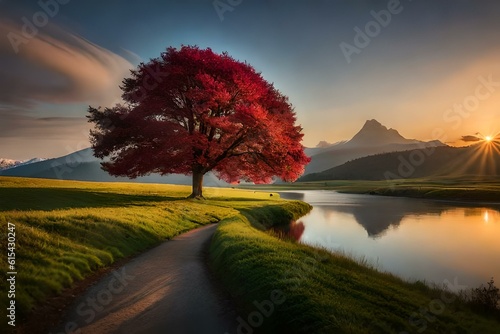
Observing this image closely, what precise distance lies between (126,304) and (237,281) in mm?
4115

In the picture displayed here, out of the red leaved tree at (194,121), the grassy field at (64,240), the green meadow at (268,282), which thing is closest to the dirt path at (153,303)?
the green meadow at (268,282)

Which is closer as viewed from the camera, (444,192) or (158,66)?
(158,66)

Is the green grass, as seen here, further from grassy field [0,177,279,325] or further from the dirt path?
grassy field [0,177,279,325]

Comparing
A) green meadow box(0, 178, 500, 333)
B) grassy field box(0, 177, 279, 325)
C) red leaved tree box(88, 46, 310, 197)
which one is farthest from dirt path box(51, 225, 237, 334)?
red leaved tree box(88, 46, 310, 197)

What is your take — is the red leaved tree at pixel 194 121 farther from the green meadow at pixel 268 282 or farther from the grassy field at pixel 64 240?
the green meadow at pixel 268 282

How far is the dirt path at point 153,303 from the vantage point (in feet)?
29.6

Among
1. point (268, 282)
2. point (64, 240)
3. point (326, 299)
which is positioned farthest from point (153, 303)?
point (64, 240)

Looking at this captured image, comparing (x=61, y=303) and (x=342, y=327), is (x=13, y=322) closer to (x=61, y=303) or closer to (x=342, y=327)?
(x=61, y=303)

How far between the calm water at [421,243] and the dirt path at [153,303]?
42.7 ft

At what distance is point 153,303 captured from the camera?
10.5 m

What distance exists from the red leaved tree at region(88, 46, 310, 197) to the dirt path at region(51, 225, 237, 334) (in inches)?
887

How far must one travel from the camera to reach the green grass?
8.50 meters

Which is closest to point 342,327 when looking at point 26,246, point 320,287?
point 320,287

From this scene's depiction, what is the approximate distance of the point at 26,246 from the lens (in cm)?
1266
